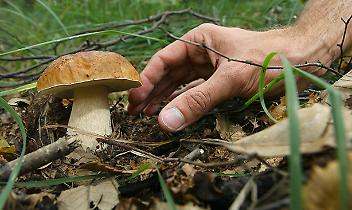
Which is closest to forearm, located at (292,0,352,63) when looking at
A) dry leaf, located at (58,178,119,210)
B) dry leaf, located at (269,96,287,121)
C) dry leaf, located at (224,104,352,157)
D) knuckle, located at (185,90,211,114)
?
dry leaf, located at (269,96,287,121)

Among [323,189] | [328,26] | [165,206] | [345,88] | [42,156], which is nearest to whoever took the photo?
[323,189]

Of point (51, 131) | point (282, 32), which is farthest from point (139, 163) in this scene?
point (282, 32)

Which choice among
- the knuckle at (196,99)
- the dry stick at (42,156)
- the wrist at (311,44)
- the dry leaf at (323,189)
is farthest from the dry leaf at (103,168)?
the wrist at (311,44)

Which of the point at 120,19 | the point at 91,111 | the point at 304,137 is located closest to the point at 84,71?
the point at 91,111

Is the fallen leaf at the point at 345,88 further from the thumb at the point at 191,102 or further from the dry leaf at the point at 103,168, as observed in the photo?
the dry leaf at the point at 103,168

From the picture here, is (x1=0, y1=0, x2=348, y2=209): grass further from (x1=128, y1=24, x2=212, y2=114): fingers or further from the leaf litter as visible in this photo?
the leaf litter

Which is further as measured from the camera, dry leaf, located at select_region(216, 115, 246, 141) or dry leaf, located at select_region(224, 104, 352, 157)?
dry leaf, located at select_region(216, 115, 246, 141)

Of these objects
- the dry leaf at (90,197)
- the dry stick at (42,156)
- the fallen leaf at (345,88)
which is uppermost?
the fallen leaf at (345,88)

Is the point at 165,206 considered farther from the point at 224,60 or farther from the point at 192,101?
the point at 224,60
